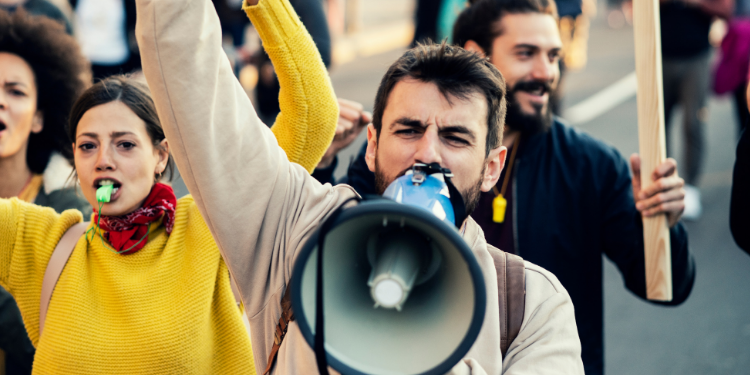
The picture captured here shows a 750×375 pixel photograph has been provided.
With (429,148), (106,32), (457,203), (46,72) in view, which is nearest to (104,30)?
(106,32)

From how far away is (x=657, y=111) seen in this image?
2.55m

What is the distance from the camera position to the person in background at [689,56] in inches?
A: 253

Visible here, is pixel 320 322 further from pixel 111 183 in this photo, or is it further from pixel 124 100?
pixel 124 100

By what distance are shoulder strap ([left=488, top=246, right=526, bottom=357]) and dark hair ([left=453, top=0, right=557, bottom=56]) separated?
1423mm

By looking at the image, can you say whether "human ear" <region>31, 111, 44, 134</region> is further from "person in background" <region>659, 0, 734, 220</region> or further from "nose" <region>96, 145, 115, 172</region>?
"person in background" <region>659, 0, 734, 220</region>

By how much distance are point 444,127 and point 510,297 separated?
441mm

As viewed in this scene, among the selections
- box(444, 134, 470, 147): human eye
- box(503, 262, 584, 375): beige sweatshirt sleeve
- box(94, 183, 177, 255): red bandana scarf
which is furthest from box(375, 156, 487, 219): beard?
box(94, 183, 177, 255): red bandana scarf

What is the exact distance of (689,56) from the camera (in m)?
6.45

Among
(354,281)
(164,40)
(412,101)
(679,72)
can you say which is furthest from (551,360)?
(679,72)

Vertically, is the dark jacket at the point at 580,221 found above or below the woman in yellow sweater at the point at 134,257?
below

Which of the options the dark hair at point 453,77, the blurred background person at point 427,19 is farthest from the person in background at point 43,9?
the dark hair at point 453,77

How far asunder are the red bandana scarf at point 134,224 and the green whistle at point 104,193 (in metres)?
0.08

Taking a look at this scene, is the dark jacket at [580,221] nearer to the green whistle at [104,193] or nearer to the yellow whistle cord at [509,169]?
the yellow whistle cord at [509,169]

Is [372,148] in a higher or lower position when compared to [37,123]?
higher
